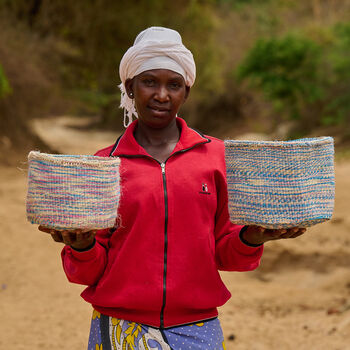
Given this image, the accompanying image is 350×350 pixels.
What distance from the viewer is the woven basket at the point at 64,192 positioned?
4.79ft

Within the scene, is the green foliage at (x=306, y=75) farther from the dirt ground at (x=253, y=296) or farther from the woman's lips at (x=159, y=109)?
the woman's lips at (x=159, y=109)

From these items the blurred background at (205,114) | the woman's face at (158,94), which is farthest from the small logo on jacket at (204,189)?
the blurred background at (205,114)

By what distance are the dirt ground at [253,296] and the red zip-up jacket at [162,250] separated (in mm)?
2301

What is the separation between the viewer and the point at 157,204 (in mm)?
1711

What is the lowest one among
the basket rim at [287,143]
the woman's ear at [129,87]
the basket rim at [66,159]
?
the basket rim at [66,159]

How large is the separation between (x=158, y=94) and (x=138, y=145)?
7.7 inches

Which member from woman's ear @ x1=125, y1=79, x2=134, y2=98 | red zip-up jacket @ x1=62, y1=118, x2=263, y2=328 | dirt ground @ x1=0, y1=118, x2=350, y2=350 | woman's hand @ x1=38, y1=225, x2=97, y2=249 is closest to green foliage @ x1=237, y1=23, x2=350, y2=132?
dirt ground @ x1=0, y1=118, x2=350, y2=350

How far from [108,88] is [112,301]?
15398mm

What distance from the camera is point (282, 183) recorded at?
152 cm

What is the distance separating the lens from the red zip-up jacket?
1714 mm

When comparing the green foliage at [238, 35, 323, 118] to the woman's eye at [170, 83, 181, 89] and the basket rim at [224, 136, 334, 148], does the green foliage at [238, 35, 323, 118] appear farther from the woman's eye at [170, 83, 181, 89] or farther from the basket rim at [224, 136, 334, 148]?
the basket rim at [224, 136, 334, 148]

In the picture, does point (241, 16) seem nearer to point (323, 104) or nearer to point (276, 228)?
point (323, 104)

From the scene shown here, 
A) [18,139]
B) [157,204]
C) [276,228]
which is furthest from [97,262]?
[18,139]

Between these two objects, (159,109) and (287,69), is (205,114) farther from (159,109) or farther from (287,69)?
(159,109)
